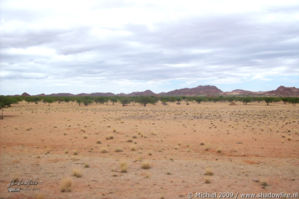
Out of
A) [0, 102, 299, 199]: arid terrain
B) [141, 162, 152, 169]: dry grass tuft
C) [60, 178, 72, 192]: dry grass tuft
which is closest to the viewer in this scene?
[60, 178, 72, 192]: dry grass tuft

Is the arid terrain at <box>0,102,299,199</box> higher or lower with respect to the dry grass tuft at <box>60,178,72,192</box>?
lower

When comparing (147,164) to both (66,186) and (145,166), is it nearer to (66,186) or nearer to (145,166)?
(145,166)

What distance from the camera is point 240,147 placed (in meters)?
18.2

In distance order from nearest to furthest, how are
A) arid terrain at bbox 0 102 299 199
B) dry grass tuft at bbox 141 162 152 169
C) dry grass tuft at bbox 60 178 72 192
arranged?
dry grass tuft at bbox 60 178 72 192 < arid terrain at bbox 0 102 299 199 < dry grass tuft at bbox 141 162 152 169

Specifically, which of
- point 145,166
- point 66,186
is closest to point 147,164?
point 145,166

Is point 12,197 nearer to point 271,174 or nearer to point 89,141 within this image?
point 271,174

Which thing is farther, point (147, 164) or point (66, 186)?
point (147, 164)

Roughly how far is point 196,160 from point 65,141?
1078 cm

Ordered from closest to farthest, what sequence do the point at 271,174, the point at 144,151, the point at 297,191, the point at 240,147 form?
the point at 297,191 < the point at 271,174 < the point at 144,151 < the point at 240,147

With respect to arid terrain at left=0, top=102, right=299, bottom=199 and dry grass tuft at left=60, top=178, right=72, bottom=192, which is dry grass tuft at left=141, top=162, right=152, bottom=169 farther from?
dry grass tuft at left=60, top=178, right=72, bottom=192

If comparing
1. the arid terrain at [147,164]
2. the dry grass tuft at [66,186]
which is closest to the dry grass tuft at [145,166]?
the arid terrain at [147,164]

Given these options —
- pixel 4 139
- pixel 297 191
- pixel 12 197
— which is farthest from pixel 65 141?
pixel 297 191

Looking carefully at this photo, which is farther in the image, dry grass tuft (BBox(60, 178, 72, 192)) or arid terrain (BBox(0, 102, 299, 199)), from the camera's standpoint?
arid terrain (BBox(0, 102, 299, 199))

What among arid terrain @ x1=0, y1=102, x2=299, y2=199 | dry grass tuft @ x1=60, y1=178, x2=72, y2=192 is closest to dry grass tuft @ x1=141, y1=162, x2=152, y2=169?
arid terrain @ x1=0, y1=102, x2=299, y2=199
